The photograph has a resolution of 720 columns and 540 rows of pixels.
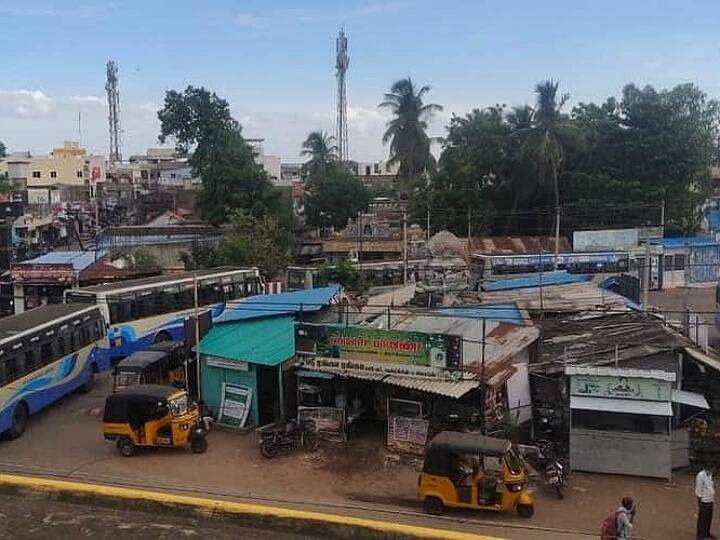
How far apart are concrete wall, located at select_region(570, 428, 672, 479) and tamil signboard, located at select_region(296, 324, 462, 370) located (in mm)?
2849

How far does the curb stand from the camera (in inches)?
295

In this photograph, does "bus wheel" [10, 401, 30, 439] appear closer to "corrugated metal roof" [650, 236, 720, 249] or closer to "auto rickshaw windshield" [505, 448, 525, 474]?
"auto rickshaw windshield" [505, 448, 525, 474]

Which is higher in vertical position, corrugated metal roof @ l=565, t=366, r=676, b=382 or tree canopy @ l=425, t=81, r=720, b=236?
tree canopy @ l=425, t=81, r=720, b=236

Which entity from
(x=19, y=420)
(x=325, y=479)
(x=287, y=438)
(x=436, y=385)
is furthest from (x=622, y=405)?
(x=19, y=420)

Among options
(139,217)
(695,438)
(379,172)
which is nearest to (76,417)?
(695,438)

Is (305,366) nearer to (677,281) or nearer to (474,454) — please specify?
(474,454)

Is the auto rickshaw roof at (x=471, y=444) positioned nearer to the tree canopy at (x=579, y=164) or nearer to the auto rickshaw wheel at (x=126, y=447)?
the auto rickshaw wheel at (x=126, y=447)

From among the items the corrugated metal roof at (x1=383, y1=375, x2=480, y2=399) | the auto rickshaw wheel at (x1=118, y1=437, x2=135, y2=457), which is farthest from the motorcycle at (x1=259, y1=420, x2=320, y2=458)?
the auto rickshaw wheel at (x1=118, y1=437, x2=135, y2=457)

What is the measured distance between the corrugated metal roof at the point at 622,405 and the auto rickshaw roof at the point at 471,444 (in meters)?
3.16

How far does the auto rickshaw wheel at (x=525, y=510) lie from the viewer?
493 inches

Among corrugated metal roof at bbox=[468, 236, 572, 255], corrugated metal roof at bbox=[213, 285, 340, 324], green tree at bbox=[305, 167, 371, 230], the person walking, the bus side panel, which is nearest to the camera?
the person walking

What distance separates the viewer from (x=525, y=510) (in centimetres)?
1254

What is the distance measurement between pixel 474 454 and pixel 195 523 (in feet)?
18.5

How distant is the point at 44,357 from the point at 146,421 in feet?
15.0
